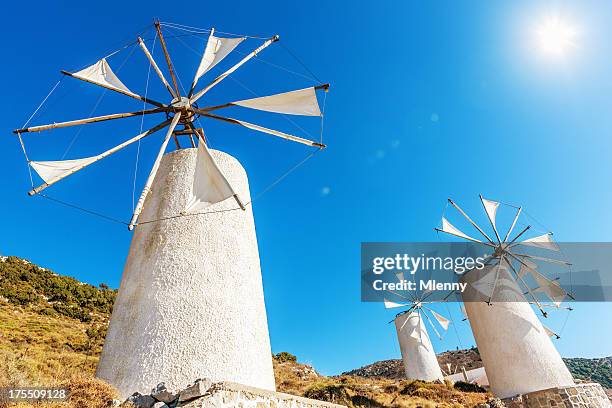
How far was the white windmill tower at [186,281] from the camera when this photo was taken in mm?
4320

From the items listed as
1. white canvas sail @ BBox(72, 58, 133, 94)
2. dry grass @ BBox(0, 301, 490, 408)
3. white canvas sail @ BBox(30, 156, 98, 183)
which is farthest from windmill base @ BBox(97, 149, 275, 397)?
dry grass @ BBox(0, 301, 490, 408)

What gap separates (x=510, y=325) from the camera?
11.3 meters

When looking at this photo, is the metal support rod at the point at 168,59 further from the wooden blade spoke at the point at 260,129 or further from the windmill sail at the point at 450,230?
the windmill sail at the point at 450,230

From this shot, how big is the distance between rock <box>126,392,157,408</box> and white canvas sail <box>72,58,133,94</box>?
5212 millimetres

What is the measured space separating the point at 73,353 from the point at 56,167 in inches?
311

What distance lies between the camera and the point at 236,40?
8.26 meters

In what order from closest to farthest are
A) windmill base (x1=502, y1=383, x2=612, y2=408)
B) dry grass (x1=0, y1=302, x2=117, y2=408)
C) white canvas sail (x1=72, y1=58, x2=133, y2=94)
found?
dry grass (x1=0, y1=302, x2=117, y2=408) < white canvas sail (x1=72, y1=58, x2=133, y2=94) < windmill base (x1=502, y1=383, x2=612, y2=408)

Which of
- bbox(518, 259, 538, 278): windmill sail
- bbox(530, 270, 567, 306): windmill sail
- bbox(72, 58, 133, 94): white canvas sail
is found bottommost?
bbox(530, 270, 567, 306): windmill sail

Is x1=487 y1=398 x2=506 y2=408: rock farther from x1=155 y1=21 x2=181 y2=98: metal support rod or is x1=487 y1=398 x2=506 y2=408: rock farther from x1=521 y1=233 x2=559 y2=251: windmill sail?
x1=155 y1=21 x2=181 y2=98: metal support rod

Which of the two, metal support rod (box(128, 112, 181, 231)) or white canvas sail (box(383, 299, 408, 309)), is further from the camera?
white canvas sail (box(383, 299, 408, 309))

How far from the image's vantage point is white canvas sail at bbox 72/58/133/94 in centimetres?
684

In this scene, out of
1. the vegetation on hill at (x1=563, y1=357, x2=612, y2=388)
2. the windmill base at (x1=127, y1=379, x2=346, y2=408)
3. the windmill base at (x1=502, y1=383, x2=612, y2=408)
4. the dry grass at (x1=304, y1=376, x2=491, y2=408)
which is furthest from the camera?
the vegetation on hill at (x1=563, y1=357, x2=612, y2=388)

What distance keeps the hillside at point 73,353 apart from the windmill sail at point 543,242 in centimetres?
608

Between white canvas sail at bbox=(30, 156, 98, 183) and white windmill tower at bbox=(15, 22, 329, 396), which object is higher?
white canvas sail at bbox=(30, 156, 98, 183)
